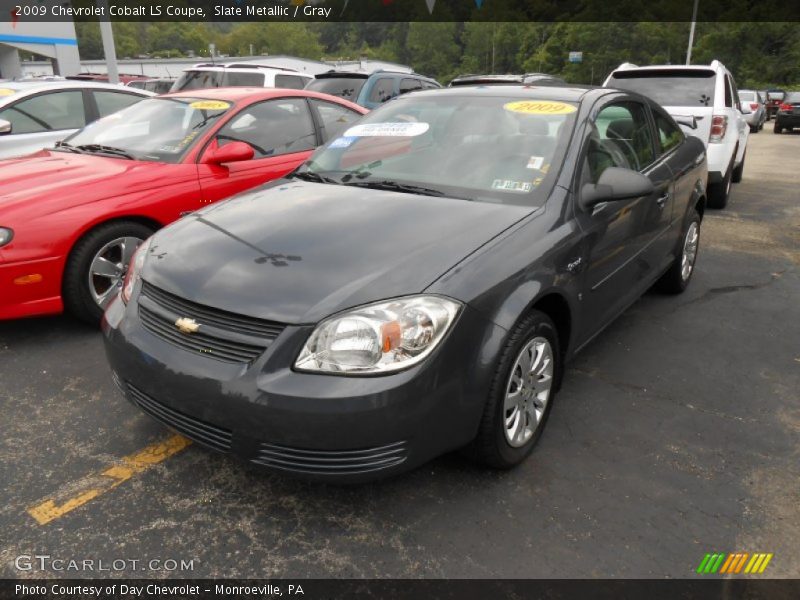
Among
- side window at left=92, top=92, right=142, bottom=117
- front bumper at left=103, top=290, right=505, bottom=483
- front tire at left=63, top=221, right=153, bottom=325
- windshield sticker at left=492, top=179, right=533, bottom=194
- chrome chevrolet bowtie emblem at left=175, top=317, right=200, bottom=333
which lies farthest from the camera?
side window at left=92, top=92, right=142, bottom=117

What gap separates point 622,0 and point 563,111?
8321 cm

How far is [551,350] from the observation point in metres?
2.85

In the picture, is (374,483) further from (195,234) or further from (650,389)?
(650,389)

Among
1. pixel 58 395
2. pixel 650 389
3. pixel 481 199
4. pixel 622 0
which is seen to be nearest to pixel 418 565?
pixel 481 199

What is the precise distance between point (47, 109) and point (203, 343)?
17.4 ft

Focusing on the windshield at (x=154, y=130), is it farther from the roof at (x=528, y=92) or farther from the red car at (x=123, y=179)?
the roof at (x=528, y=92)

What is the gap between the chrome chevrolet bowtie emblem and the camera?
2344 millimetres

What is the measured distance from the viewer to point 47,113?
20.7 feet

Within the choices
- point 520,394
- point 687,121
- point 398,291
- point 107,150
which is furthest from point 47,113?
point 687,121

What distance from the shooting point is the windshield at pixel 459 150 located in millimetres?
3037

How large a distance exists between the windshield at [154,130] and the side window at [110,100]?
1.74m

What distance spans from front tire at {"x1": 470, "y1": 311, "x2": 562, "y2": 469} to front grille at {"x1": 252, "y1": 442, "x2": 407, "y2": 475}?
46 cm

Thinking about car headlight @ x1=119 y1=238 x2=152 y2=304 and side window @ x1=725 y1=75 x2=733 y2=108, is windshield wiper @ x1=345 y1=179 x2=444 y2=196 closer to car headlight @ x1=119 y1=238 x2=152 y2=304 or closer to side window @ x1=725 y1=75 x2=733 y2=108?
car headlight @ x1=119 y1=238 x2=152 y2=304

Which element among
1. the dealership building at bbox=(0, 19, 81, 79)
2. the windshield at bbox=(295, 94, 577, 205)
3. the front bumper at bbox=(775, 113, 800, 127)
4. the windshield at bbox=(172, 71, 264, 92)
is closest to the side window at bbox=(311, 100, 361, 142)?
the windshield at bbox=(295, 94, 577, 205)
